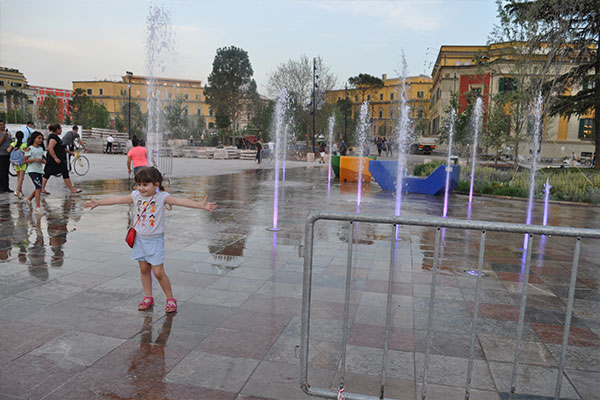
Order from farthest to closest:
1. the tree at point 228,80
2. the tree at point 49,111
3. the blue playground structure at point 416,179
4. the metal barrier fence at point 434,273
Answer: the tree at point 49,111, the tree at point 228,80, the blue playground structure at point 416,179, the metal barrier fence at point 434,273

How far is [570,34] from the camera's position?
18938mm

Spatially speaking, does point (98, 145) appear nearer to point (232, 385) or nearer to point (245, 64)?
point (245, 64)

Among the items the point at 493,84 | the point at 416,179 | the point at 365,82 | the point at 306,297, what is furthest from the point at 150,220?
the point at 365,82

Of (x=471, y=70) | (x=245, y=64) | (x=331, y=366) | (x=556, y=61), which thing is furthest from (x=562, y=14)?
(x=245, y=64)

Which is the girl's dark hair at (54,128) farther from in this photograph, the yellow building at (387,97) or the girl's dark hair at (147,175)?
the yellow building at (387,97)

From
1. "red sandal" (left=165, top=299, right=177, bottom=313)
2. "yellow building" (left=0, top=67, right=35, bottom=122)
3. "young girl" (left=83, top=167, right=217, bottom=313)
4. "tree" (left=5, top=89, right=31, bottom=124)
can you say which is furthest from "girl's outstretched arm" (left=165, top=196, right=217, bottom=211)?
"yellow building" (left=0, top=67, right=35, bottom=122)

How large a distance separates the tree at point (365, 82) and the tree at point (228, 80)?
2716cm

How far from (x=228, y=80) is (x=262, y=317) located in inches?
2378

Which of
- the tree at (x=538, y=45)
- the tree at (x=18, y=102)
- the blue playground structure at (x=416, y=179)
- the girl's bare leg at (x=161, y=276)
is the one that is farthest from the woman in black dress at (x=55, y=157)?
the tree at (x=18, y=102)

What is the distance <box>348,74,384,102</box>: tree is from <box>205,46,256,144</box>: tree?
2716cm

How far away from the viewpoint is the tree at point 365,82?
271 feet

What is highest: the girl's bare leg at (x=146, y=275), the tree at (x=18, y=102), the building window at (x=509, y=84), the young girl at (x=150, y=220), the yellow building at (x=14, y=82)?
the yellow building at (x=14, y=82)

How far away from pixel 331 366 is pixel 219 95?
6091 centimetres

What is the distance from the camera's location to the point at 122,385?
2.78 m
